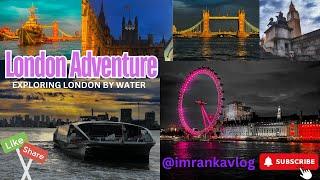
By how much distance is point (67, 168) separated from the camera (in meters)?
6.02

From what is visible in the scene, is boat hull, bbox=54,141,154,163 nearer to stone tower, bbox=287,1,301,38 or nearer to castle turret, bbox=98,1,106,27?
castle turret, bbox=98,1,106,27

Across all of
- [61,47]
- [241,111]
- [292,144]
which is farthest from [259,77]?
[61,47]

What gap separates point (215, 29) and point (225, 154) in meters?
1.36

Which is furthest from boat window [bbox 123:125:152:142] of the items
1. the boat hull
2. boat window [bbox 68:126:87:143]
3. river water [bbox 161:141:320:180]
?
boat window [bbox 68:126:87:143]

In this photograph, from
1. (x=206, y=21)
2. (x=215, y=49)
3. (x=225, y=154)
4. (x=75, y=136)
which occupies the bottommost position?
(x=225, y=154)

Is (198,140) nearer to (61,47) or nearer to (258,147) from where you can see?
(258,147)

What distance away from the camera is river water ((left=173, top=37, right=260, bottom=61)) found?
608 cm

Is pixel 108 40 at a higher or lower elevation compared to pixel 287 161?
higher

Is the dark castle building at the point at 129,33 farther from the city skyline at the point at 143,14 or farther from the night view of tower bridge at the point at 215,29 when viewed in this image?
the night view of tower bridge at the point at 215,29

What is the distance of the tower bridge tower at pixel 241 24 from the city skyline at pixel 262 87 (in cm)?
32

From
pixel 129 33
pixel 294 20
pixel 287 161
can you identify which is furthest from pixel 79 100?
pixel 294 20

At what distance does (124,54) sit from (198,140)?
1.24 meters

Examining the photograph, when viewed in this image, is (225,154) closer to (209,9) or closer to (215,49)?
(215,49)

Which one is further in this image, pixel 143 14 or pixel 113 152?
pixel 143 14
